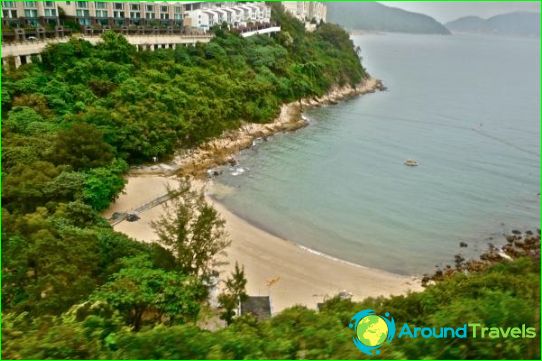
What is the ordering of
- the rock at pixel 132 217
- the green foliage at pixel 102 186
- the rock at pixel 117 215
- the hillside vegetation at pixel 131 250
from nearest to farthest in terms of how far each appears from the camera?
the hillside vegetation at pixel 131 250
the green foliage at pixel 102 186
the rock at pixel 117 215
the rock at pixel 132 217

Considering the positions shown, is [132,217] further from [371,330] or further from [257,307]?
[371,330]

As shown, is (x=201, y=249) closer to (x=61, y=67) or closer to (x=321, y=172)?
(x=321, y=172)

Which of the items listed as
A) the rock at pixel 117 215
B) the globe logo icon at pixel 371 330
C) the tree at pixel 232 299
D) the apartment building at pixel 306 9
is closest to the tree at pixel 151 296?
the tree at pixel 232 299

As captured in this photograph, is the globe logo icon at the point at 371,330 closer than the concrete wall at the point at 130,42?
Yes

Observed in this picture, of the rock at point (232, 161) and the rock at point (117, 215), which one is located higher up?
the rock at point (232, 161)

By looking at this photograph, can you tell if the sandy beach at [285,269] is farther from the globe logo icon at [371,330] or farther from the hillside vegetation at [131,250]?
the globe logo icon at [371,330]

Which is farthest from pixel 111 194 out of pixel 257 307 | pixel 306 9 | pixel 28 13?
pixel 306 9
